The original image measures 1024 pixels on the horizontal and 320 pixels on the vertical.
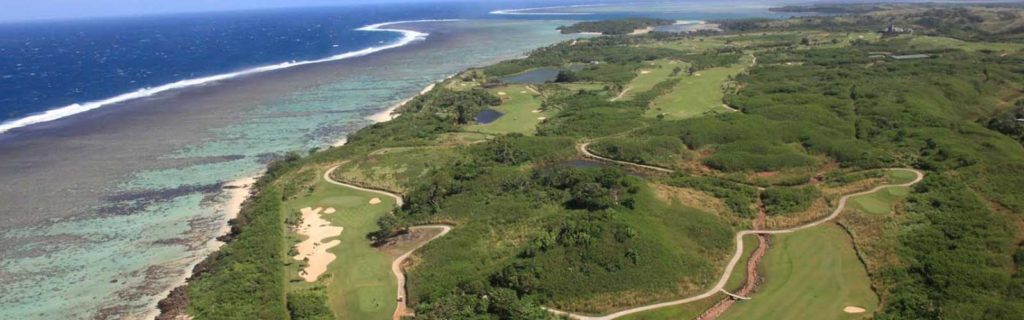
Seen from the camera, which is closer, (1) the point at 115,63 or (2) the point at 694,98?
(2) the point at 694,98

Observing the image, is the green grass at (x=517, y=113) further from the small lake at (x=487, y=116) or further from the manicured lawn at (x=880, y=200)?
the manicured lawn at (x=880, y=200)

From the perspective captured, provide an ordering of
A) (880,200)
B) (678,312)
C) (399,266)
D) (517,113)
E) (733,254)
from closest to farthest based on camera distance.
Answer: (678,312)
(733,254)
(399,266)
(880,200)
(517,113)

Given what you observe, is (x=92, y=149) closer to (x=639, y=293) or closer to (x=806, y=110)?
(x=639, y=293)

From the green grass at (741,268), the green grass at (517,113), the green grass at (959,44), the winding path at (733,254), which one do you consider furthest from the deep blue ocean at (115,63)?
the green grass at (959,44)

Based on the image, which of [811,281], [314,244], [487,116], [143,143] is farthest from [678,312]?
[143,143]

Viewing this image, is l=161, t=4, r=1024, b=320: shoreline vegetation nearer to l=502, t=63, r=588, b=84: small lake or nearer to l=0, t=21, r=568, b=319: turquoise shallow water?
l=0, t=21, r=568, b=319: turquoise shallow water

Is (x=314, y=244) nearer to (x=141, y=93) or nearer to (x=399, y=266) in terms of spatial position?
(x=399, y=266)
